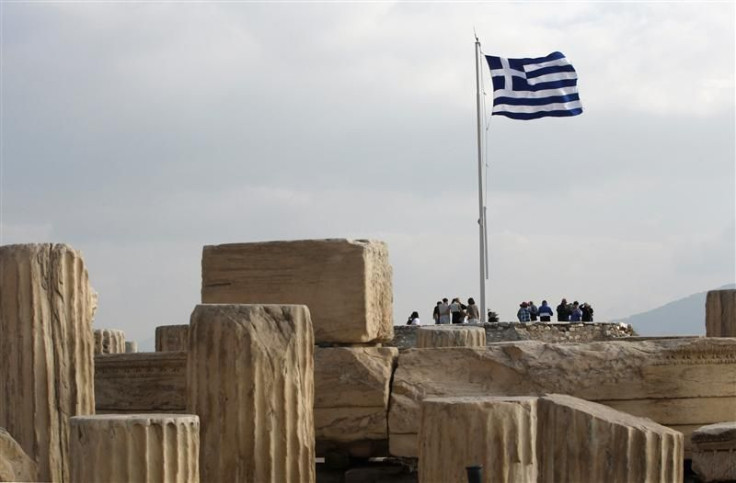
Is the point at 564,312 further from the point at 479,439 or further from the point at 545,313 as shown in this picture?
the point at 479,439

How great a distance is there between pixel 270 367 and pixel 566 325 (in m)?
11.4

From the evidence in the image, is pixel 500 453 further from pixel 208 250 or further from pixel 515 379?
pixel 208 250

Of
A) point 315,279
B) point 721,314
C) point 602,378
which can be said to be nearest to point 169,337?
point 315,279

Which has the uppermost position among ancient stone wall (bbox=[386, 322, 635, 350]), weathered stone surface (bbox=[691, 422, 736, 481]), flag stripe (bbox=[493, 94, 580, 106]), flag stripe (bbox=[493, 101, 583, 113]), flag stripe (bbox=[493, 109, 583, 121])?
flag stripe (bbox=[493, 94, 580, 106])

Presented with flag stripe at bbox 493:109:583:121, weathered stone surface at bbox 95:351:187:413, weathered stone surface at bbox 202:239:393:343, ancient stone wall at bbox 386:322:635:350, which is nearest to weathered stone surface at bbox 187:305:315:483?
weathered stone surface at bbox 202:239:393:343

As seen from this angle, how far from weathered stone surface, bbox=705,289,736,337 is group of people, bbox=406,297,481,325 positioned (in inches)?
335

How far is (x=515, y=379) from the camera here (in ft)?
32.4

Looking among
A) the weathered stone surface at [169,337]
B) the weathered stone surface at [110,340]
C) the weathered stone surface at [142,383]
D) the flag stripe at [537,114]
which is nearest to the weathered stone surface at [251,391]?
the weathered stone surface at [142,383]

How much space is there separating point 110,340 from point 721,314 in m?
7.09

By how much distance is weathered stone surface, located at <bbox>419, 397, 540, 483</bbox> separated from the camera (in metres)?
7.75

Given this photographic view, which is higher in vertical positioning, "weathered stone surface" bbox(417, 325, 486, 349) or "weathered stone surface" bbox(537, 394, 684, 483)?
"weathered stone surface" bbox(417, 325, 486, 349)

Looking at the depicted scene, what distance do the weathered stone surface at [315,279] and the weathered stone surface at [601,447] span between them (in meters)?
2.20

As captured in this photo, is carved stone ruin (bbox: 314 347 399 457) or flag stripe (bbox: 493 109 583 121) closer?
carved stone ruin (bbox: 314 347 399 457)

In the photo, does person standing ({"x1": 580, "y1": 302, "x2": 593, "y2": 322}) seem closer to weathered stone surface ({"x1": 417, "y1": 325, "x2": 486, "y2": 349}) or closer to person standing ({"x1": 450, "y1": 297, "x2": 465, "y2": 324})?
person standing ({"x1": 450, "y1": 297, "x2": 465, "y2": 324})
